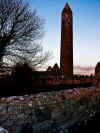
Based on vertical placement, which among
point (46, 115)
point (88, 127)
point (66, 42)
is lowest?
point (88, 127)

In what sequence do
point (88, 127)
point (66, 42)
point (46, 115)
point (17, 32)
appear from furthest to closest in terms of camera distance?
point (66, 42) < point (17, 32) < point (88, 127) < point (46, 115)

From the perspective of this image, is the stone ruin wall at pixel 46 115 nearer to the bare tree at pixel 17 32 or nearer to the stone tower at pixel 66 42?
the bare tree at pixel 17 32

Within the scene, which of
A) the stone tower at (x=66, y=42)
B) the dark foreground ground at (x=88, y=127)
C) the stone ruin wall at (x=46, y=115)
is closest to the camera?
the stone ruin wall at (x=46, y=115)

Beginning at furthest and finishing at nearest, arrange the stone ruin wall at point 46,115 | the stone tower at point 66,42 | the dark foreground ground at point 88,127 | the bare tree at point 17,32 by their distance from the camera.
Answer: the stone tower at point 66,42 → the bare tree at point 17,32 → the dark foreground ground at point 88,127 → the stone ruin wall at point 46,115

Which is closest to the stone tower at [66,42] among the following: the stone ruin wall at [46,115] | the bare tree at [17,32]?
the bare tree at [17,32]

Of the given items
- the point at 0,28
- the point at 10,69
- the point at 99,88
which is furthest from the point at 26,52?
the point at 99,88

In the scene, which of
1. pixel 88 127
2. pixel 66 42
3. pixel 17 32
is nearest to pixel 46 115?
pixel 88 127

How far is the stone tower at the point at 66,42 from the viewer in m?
20.1

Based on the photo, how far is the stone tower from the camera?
66.0ft

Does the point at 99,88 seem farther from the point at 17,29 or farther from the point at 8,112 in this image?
the point at 17,29

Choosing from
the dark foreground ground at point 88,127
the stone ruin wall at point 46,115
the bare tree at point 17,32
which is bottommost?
the dark foreground ground at point 88,127

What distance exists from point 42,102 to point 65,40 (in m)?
18.2

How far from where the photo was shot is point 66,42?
66.5 feet

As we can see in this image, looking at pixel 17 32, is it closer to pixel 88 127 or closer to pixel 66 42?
pixel 88 127
